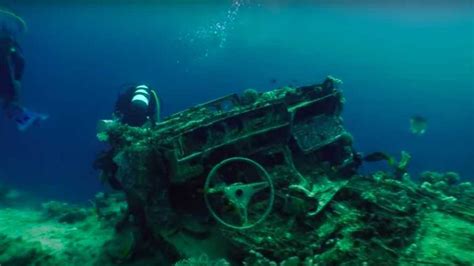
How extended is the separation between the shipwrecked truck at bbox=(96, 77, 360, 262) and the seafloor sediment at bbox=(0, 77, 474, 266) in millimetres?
19

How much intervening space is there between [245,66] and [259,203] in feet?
361

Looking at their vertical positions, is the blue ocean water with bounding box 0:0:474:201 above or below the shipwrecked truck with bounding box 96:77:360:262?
above

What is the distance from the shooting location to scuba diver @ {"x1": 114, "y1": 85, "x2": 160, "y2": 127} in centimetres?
938

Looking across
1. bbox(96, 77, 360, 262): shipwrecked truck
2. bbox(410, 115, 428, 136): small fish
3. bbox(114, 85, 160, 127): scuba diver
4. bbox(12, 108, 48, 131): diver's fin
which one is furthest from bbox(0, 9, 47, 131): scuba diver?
bbox(410, 115, 428, 136): small fish

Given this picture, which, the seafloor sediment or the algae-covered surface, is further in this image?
the algae-covered surface

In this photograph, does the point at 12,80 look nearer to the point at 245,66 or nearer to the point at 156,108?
the point at 156,108

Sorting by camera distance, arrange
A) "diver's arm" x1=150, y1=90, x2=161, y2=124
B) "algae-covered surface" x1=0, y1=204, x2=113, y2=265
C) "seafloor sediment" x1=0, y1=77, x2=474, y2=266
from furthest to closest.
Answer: "diver's arm" x1=150, y1=90, x2=161, y2=124, "algae-covered surface" x1=0, y1=204, x2=113, y2=265, "seafloor sediment" x1=0, y1=77, x2=474, y2=266

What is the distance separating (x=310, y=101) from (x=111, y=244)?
486 centimetres

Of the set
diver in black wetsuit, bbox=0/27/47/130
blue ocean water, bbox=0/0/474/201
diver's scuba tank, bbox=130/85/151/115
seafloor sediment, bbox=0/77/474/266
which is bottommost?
seafloor sediment, bbox=0/77/474/266

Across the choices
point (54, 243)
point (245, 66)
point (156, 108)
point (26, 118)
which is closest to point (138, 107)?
point (156, 108)

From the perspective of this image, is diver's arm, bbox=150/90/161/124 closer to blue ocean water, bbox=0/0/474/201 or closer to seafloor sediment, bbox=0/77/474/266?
seafloor sediment, bbox=0/77/474/266

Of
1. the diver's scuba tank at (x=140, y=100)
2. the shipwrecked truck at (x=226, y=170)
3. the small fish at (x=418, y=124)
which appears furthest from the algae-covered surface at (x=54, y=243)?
the small fish at (x=418, y=124)

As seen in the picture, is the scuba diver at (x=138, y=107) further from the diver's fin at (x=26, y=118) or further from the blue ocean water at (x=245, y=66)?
the blue ocean water at (x=245, y=66)

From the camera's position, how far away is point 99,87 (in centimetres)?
11325
